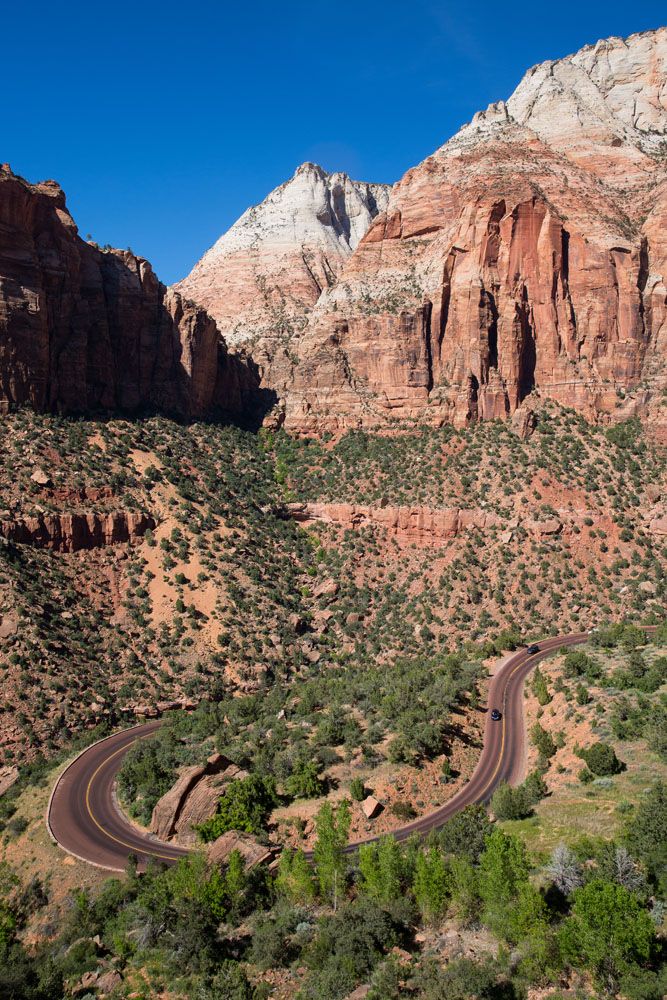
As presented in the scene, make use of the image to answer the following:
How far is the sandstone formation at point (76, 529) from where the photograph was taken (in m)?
54.7

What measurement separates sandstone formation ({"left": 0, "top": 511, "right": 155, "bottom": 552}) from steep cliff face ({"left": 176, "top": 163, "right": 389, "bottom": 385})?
42789mm

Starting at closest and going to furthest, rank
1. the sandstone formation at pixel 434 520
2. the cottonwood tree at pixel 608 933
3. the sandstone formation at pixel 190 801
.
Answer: the cottonwood tree at pixel 608 933 → the sandstone formation at pixel 190 801 → the sandstone formation at pixel 434 520

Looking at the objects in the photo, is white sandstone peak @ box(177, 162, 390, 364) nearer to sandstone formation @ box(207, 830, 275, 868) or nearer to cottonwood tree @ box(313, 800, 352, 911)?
sandstone formation @ box(207, 830, 275, 868)

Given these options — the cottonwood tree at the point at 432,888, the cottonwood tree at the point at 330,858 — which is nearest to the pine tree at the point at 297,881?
the cottonwood tree at the point at 330,858

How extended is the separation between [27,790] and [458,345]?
59204 mm

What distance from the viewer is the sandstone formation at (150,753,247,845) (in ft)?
111

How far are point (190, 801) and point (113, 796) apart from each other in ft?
25.3

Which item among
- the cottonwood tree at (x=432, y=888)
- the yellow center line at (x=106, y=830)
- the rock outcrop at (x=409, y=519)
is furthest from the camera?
the rock outcrop at (x=409, y=519)

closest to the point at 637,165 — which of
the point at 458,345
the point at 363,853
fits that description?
the point at 458,345

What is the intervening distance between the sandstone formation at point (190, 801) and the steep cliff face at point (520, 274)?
48.5 m

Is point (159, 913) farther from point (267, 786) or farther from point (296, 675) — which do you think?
point (296, 675)

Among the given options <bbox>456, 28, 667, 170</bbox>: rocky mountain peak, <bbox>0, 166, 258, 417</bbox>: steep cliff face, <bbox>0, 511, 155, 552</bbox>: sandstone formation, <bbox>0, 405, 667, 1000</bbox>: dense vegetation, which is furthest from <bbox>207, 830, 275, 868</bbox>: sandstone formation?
<bbox>456, 28, 667, 170</bbox>: rocky mountain peak

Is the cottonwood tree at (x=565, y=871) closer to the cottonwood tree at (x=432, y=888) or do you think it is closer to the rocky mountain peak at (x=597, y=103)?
the cottonwood tree at (x=432, y=888)

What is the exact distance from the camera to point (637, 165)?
80375 mm
